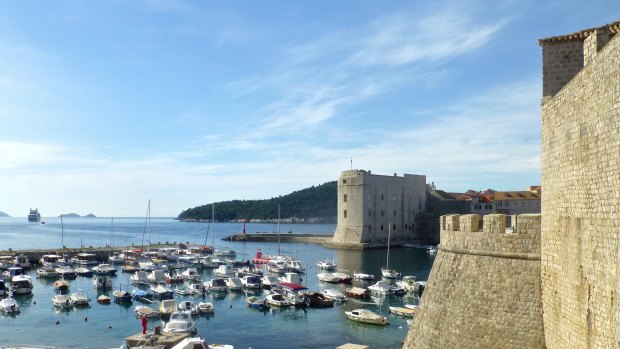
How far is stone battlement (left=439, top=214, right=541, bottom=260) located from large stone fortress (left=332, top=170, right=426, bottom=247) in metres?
63.3

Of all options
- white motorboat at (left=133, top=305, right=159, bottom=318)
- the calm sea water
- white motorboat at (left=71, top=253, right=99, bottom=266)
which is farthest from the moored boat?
white motorboat at (left=71, top=253, right=99, bottom=266)

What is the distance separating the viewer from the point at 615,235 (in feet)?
22.0

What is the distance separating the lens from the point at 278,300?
34500 millimetres

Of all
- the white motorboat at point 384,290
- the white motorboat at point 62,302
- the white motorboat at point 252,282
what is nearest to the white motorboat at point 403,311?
the white motorboat at point 384,290

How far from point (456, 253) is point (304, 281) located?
118 ft

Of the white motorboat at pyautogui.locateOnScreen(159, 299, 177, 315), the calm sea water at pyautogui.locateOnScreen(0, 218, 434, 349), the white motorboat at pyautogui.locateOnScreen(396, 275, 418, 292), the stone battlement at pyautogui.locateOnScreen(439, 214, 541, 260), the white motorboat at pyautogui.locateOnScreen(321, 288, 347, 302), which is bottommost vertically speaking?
the calm sea water at pyautogui.locateOnScreen(0, 218, 434, 349)

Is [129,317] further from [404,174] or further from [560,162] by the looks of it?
[404,174]

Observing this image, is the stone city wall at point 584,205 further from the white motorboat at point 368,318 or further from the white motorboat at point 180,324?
the white motorboat at point 180,324

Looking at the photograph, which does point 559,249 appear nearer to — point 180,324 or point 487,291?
point 487,291

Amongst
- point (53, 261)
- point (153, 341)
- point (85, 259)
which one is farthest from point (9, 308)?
point (85, 259)

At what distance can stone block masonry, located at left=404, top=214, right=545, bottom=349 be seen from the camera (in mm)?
10180

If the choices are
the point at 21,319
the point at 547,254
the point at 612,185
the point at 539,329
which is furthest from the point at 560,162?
the point at 21,319

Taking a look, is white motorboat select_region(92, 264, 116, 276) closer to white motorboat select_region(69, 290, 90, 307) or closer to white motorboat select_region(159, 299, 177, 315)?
white motorboat select_region(69, 290, 90, 307)

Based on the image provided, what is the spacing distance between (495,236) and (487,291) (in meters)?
1.10
